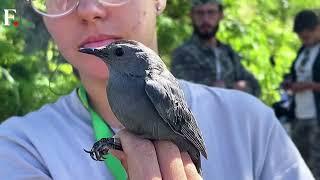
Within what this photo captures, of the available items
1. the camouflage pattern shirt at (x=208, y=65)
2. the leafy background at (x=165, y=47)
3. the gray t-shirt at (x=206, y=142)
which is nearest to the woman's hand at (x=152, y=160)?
the gray t-shirt at (x=206, y=142)

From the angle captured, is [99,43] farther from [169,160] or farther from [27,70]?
[27,70]

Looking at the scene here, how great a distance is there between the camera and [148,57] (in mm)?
1380

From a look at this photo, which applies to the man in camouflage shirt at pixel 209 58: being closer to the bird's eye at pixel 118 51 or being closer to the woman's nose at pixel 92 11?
the woman's nose at pixel 92 11

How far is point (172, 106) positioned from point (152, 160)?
4.6 inches

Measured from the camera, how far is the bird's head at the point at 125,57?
4.45ft

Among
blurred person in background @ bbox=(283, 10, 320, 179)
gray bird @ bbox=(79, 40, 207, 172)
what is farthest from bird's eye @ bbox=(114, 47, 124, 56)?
blurred person in background @ bbox=(283, 10, 320, 179)

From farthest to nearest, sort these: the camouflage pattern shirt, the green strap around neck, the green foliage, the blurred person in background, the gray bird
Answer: the blurred person in background
the camouflage pattern shirt
the green foliage
the green strap around neck
the gray bird

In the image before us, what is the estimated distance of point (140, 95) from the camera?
135cm

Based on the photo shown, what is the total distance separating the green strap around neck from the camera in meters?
1.64

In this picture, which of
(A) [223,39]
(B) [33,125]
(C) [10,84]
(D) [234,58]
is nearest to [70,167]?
(B) [33,125]

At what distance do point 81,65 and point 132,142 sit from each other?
0.43m

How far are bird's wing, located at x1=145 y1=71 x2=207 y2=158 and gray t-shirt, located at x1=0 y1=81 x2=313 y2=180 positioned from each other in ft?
0.85

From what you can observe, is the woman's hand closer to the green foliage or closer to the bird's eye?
the bird's eye

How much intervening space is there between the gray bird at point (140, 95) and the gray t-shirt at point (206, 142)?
0.29 m
